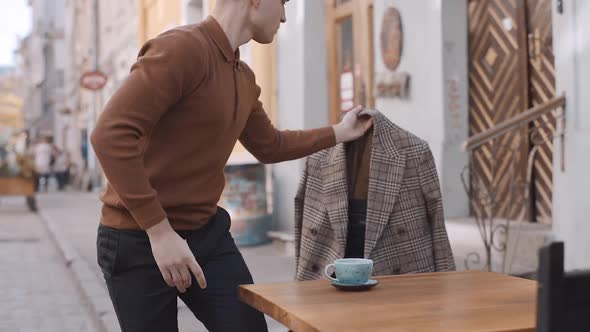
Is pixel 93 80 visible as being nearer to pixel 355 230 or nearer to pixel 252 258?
pixel 252 258

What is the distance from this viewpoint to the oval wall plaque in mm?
8555

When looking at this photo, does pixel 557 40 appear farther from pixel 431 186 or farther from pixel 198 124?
pixel 198 124

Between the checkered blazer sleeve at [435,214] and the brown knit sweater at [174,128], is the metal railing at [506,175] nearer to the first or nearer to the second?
the checkered blazer sleeve at [435,214]

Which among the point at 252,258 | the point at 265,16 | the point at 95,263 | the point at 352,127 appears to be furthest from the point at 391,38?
the point at 265,16

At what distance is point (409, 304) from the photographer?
231 centimetres

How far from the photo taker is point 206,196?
8.70ft

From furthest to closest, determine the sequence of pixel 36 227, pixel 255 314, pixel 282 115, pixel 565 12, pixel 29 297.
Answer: pixel 36 227 → pixel 282 115 → pixel 29 297 → pixel 565 12 → pixel 255 314

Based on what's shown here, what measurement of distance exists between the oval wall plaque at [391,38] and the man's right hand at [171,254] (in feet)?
21.0

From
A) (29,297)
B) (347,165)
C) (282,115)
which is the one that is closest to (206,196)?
(347,165)

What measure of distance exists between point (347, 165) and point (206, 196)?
31.4 inches

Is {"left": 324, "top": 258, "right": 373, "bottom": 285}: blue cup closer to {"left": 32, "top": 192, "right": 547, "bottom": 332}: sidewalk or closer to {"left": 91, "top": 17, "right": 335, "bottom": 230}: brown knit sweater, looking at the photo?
{"left": 91, "top": 17, "right": 335, "bottom": 230}: brown knit sweater

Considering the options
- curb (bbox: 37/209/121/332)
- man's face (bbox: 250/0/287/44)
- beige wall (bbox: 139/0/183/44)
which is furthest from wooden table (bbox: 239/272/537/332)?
beige wall (bbox: 139/0/183/44)

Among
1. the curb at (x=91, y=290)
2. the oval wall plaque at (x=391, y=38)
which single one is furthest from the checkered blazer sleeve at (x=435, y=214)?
the oval wall plaque at (x=391, y=38)

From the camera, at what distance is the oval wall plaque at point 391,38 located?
8.55m
